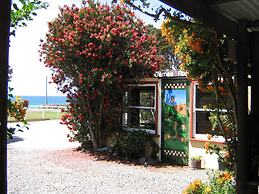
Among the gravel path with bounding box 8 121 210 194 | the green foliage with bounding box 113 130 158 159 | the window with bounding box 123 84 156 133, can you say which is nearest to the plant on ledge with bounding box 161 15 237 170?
the gravel path with bounding box 8 121 210 194

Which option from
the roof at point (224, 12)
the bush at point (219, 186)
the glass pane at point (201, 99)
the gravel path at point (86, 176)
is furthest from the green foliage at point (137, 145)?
the roof at point (224, 12)

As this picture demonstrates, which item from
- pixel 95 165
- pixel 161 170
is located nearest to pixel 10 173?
pixel 95 165

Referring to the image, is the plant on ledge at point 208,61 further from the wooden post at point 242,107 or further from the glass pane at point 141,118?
the glass pane at point 141,118

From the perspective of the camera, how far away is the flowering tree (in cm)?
1026

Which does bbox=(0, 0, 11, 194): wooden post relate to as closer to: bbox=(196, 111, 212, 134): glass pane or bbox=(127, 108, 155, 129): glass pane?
bbox=(196, 111, 212, 134): glass pane

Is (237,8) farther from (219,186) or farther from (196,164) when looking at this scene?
(196,164)

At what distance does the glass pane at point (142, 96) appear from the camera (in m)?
10.7

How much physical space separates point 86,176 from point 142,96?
4.09 m

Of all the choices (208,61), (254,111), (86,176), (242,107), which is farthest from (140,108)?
(242,107)

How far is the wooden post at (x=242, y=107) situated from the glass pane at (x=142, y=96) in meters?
7.34

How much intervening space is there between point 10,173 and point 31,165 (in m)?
1.04

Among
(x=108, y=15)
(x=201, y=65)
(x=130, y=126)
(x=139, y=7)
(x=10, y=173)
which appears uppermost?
(x=108, y=15)

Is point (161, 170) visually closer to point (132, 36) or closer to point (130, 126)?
point (130, 126)

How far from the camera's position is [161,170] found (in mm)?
8789
